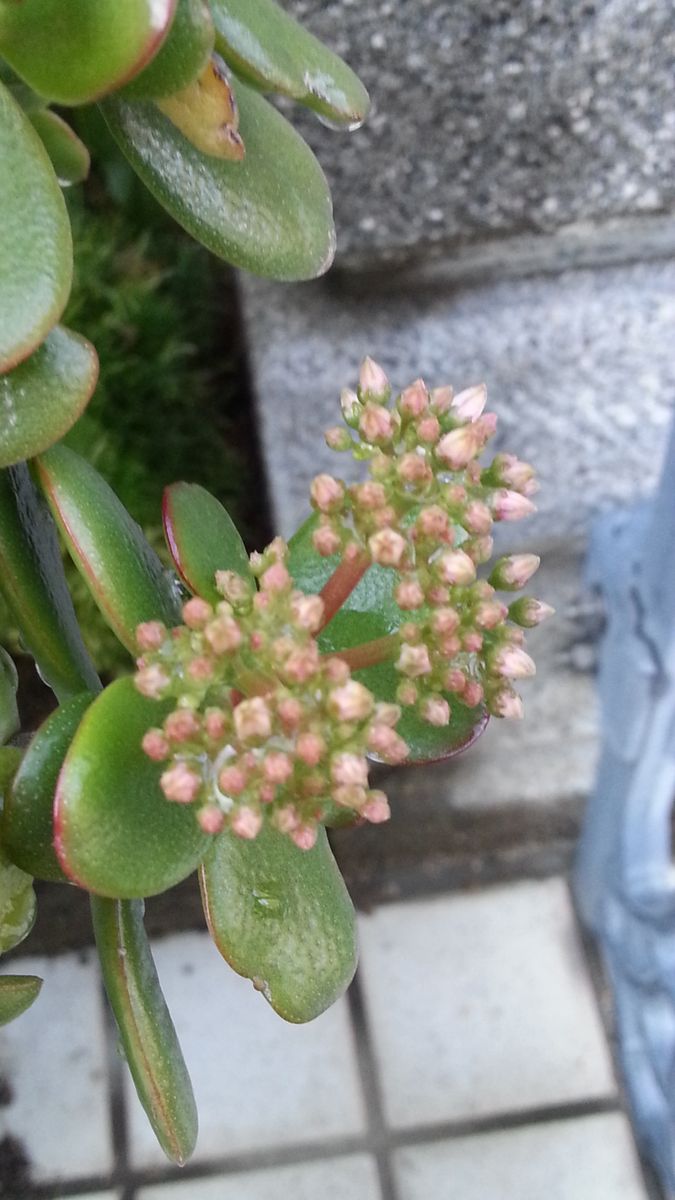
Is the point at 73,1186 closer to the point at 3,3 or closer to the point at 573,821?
the point at 573,821

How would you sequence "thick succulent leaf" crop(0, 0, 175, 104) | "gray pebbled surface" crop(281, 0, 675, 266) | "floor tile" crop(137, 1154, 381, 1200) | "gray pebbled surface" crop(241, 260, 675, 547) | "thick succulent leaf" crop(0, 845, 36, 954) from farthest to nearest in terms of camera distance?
1. "floor tile" crop(137, 1154, 381, 1200)
2. "gray pebbled surface" crop(241, 260, 675, 547)
3. "gray pebbled surface" crop(281, 0, 675, 266)
4. "thick succulent leaf" crop(0, 845, 36, 954)
5. "thick succulent leaf" crop(0, 0, 175, 104)

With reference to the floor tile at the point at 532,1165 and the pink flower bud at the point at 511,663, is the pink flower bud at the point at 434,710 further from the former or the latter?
the floor tile at the point at 532,1165

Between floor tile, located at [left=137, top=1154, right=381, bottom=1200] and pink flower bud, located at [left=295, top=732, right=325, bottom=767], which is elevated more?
pink flower bud, located at [left=295, top=732, right=325, bottom=767]

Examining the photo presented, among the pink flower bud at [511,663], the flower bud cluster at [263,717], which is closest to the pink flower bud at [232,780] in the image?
the flower bud cluster at [263,717]

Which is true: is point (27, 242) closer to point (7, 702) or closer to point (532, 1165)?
point (7, 702)

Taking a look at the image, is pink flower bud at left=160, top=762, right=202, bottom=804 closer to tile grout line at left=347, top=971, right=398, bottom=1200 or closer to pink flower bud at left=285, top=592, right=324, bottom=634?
pink flower bud at left=285, top=592, right=324, bottom=634

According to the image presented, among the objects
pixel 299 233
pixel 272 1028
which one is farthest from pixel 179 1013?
pixel 299 233

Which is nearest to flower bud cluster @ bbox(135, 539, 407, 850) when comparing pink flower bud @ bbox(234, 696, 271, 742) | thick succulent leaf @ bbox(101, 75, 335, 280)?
pink flower bud @ bbox(234, 696, 271, 742)
